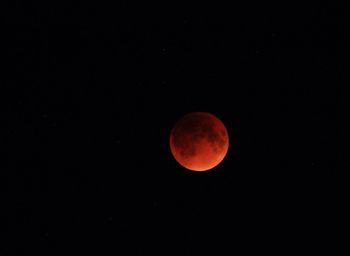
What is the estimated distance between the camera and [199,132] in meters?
7.36

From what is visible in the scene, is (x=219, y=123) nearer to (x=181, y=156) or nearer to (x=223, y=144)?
(x=223, y=144)

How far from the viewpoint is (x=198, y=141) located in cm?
730

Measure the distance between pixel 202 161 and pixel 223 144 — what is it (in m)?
0.47

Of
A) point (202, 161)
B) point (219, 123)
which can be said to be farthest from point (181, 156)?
point (219, 123)

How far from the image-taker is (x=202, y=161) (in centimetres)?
739

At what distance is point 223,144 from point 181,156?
2.34 feet

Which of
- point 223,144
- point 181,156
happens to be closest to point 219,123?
point 223,144

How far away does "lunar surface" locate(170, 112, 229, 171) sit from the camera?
7.32m

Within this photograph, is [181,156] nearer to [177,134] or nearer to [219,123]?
[177,134]

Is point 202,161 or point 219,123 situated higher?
point 219,123

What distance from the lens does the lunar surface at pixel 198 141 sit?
24.0 feet

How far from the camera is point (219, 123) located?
7711 millimetres

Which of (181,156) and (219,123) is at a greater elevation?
(219,123)

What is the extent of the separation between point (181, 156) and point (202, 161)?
35 cm
